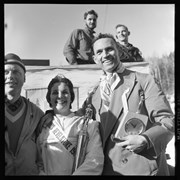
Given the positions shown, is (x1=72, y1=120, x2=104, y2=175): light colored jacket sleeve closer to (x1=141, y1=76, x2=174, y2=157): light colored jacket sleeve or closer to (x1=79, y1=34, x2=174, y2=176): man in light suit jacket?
(x1=79, y1=34, x2=174, y2=176): man in light suit jacket

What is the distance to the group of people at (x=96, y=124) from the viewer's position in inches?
105

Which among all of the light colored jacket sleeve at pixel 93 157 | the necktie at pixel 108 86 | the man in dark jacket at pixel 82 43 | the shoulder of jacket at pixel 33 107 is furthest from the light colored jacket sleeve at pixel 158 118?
the shoulder of jacket at pixel 33 107

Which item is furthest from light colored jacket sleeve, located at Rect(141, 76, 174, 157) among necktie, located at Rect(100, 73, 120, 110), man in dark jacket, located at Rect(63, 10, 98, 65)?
man in dark jacket, located at Rect(63, 10, 98, 65)

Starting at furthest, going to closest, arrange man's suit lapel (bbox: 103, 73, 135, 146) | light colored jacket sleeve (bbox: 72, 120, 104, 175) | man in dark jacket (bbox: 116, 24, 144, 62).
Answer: man in dark jacket (bbox: 116, 24, 144, 62)
man's suit lapel (bbox: 103, 73, 135, 146)
light colored jacket sleeve (bbox: 72, 120, 104, 175)

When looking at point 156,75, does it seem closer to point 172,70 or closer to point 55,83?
point 172,70

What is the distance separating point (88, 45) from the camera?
287cm

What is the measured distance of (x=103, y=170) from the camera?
274 centimetres

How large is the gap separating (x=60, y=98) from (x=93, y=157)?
63cm

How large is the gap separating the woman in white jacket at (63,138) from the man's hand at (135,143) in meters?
0.24

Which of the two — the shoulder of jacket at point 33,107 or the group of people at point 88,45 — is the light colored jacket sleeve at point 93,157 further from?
the group of people at point 88,45

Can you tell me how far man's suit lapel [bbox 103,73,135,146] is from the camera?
9.07ft

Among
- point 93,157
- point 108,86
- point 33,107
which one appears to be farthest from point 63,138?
point 108,86

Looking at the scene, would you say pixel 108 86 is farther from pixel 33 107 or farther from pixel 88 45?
pixel 33 107

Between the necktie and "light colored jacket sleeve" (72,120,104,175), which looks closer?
"light colored jacket sleeve" (72,120,104,175)
